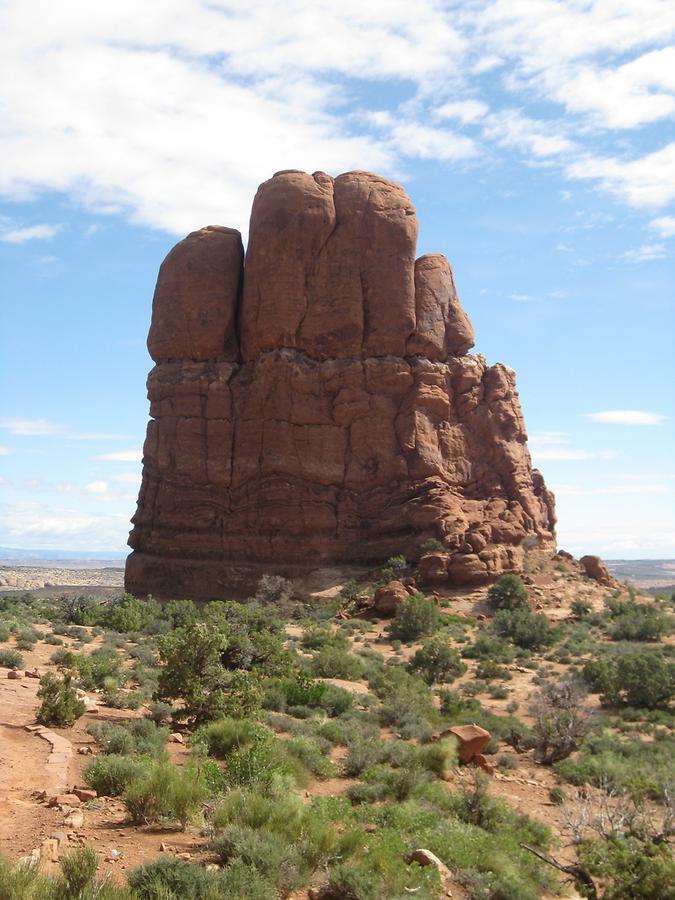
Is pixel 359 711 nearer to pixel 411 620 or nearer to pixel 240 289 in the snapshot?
pixel 411 620

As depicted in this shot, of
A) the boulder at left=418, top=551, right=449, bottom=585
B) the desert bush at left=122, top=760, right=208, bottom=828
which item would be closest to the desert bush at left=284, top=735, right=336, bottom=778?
the desert bush at left=122, top=760, right=208, bottom=828

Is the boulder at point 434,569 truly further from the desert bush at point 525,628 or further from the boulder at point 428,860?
the boulder at point 428,860

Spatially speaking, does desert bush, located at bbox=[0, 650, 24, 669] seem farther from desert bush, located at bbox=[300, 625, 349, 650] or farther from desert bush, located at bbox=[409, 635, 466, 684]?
desert bush, located at bbox=[409, 635, 466, 684]

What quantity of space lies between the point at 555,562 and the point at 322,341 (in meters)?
16.1

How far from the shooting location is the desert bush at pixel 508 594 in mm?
33000

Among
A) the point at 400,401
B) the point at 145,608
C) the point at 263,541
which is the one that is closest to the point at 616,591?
the point at 400,401

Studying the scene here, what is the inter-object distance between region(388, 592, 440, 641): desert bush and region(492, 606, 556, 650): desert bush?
2.42 meters

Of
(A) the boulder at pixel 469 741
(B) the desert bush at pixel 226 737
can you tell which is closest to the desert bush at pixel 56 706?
(B) the desert bush at pixel 226 737

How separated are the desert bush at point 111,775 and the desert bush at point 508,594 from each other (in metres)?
24.9

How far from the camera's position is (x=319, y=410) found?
132ft

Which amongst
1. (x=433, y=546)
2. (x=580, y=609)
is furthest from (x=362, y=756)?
(x=433, y=546)

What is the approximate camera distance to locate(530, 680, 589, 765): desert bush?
16230 millimetres

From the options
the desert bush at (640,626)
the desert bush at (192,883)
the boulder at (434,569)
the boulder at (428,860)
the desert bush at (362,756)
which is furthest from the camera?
the boulder at (434,569)

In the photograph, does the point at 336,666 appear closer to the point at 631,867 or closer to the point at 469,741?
the point at 469,741
